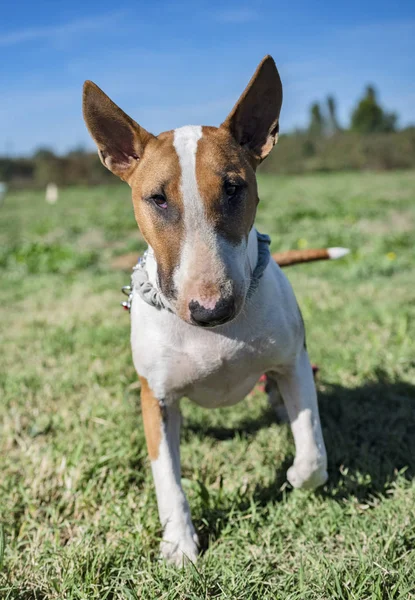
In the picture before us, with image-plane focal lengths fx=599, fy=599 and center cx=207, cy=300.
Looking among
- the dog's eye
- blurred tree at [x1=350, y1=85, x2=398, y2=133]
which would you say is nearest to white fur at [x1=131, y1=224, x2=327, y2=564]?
the dog's eye

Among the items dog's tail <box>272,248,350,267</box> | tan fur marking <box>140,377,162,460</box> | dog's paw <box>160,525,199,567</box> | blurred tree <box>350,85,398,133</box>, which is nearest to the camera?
dog's paw <box>160,525,199,567</box>

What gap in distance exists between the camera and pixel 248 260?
2.22m

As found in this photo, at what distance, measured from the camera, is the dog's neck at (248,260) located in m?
2.24

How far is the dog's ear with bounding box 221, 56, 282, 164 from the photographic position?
7.33ft

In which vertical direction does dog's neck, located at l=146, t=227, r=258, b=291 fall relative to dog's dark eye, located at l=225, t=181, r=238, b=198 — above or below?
below

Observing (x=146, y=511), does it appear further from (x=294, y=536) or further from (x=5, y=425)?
(x=5, y=425)

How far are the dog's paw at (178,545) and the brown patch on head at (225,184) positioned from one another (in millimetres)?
1119

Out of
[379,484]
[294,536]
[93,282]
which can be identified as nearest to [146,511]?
[294,536]

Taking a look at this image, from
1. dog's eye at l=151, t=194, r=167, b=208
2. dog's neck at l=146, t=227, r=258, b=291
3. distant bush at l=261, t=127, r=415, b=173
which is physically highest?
dog's eye at l=151, t=194, r=167, b=208

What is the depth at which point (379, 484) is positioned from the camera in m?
2.58

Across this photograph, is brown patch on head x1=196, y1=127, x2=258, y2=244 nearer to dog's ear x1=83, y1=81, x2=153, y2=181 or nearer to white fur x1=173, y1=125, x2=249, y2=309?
white fur x1=173, y1=125, x2=249, y2=309

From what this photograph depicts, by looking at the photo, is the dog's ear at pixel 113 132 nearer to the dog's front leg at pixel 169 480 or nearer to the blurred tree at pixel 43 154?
the dog's front leg at pixel 169 480

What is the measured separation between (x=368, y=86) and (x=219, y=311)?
52782mm

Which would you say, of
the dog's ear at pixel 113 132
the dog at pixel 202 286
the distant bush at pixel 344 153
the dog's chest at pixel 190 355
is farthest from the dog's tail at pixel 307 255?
the distant bush at pixel 344 153
